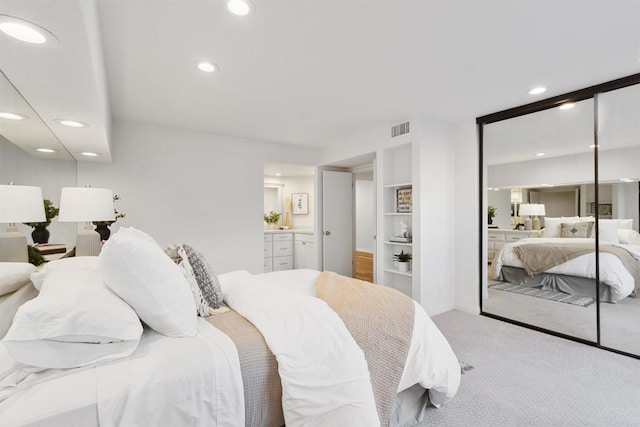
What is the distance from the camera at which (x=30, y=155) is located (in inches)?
70.4

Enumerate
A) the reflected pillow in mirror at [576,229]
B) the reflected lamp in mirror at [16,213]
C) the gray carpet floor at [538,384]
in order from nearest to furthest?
the reflected lamp in mirror at [16,213] → the gray carpet floor at [538,384] → the reflected pillow in mirror at [576,229]

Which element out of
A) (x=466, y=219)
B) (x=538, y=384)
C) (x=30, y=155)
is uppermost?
(x=30, y=155)

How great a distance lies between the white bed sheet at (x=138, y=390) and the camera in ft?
3.10

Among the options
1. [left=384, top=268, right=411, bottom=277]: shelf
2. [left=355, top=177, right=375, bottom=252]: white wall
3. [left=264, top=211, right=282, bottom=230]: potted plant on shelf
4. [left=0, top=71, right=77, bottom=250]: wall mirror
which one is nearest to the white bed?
[left=0, top=71, right=77, bottom=250]: wall mirror

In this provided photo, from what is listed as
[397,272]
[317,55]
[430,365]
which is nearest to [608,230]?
[397,272]

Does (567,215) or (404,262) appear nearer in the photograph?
(567,215)

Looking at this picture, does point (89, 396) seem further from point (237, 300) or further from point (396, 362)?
point (396, 362)

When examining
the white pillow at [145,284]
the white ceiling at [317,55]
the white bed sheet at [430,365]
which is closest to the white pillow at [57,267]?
the white pillow at [145,284]

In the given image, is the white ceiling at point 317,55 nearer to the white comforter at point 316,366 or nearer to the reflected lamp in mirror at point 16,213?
the reflected lamp in mirror at point 16,213

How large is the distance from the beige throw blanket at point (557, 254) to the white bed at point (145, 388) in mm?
2939

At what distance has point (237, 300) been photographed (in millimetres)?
1838

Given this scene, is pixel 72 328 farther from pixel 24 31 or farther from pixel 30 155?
pixel 30 155

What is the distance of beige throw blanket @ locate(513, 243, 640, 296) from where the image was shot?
2.71 metres

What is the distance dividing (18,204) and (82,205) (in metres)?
1.14
